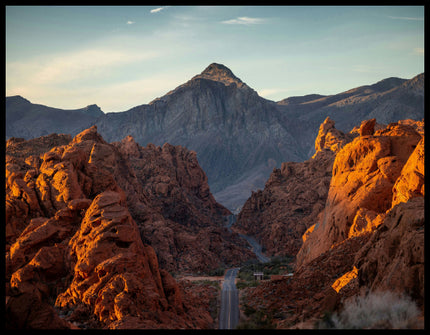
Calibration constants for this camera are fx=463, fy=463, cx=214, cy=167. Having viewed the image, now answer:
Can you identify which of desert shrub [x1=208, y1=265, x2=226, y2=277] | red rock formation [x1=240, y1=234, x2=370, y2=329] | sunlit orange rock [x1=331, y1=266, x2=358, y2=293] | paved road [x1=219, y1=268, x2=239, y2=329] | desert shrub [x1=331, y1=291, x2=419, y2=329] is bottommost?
desert shrub [x1=208, y1=265, x2=226, y2=277]

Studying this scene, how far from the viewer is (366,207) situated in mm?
32656

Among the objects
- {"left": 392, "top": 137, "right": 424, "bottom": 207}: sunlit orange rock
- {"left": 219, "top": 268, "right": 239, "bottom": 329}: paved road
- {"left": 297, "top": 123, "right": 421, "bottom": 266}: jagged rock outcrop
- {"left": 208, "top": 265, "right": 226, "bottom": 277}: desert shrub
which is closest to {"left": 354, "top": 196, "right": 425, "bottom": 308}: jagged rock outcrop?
{"left": 392, "top": 137, "right": 424, "bottom": 207}: sunlit orange rock

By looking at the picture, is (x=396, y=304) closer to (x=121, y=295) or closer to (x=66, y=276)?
(x=121, y=295)

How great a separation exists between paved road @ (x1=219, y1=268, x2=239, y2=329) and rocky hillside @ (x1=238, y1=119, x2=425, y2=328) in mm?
1364

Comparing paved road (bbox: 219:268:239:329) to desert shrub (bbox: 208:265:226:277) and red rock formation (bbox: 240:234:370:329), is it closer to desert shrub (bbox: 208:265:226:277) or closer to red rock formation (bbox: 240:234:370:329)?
red rock formation (bbox: 240:234:370:329)

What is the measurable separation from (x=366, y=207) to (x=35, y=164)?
35865 millimetres

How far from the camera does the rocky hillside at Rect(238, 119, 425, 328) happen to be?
17000 mm

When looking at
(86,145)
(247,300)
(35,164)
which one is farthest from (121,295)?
(86,145)

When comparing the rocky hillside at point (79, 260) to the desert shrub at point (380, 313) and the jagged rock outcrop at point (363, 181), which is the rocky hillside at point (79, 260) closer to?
the desert shrub at point (380, 313)

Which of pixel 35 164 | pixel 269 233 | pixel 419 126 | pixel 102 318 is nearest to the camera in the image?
pixel 102 318

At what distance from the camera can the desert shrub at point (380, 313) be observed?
547 inches

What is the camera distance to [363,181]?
34.8m

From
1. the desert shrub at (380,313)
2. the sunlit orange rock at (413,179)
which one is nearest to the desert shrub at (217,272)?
the sunlit orange rock at (413,179)
